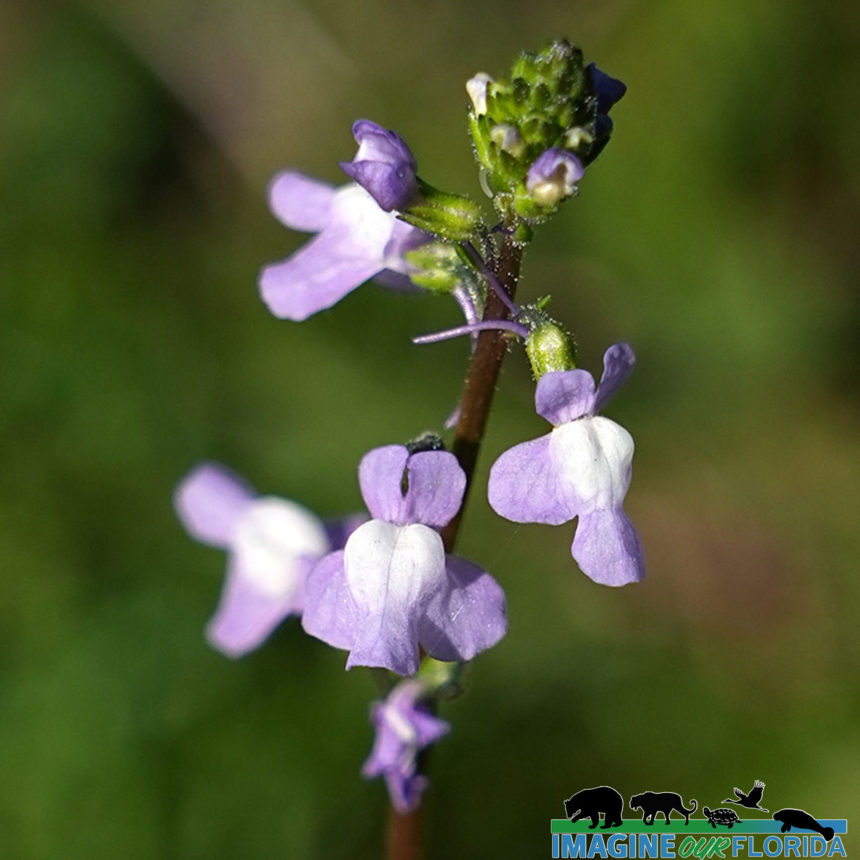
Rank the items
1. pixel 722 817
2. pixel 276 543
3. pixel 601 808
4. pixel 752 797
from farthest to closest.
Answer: pixel 752 797, pixel 722 817, pixel 601 808, pixel 276 543

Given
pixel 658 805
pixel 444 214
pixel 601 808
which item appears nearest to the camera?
pixel 444 214

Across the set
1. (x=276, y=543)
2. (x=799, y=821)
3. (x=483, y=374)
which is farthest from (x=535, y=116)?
(x=799, y=821)

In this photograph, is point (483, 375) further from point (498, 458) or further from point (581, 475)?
point (581, 475)

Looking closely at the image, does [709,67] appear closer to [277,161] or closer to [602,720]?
[277,161]

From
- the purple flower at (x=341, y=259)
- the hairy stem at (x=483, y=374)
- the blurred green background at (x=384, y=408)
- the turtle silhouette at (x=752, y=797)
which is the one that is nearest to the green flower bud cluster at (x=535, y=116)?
the hairy stem at (x=483, y=374)

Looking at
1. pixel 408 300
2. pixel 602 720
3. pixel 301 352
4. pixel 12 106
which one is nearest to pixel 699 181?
pixel 408 300

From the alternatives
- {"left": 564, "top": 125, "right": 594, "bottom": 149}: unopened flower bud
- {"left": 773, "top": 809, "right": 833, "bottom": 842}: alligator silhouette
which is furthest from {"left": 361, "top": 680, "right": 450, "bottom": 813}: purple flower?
{"left": 773, "top": 809, "right": 833, "bottom": 842}: alligator silhouette

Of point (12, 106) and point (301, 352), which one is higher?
point (12, 106)
